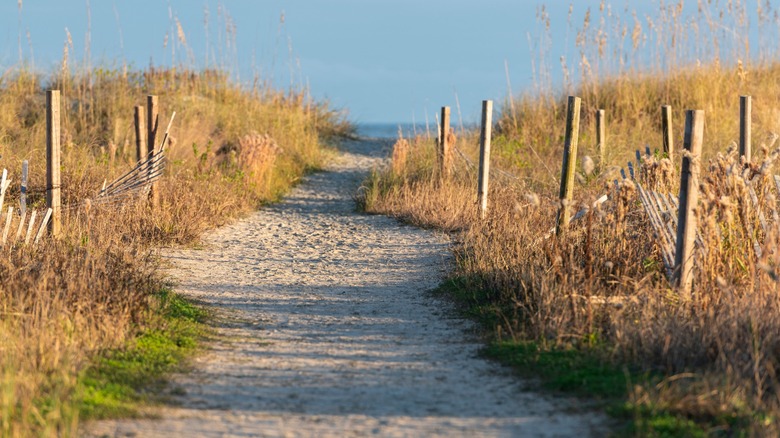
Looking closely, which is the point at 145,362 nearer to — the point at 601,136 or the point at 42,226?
the point at 42,226

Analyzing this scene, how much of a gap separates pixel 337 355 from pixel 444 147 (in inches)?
273

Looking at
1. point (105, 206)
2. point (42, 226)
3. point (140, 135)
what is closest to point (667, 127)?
point (140, 135)

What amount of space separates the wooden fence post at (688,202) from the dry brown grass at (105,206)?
330 centimetres

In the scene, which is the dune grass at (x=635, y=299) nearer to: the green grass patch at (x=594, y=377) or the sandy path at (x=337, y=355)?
the green grass patch at (x=594, y=377)

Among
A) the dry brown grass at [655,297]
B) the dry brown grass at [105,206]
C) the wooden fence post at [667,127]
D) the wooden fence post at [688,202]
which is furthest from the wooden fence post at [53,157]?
the wooden fence post at [667,127]

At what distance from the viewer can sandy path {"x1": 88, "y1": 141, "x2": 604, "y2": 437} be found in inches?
158

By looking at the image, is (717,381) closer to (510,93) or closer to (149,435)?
(149,435)

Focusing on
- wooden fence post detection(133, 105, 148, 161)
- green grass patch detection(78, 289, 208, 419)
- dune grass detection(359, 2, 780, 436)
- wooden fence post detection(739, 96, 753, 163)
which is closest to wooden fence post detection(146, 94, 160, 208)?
wooden fence post detection(133, 105, 148, 161)

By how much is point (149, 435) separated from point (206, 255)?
488 cm

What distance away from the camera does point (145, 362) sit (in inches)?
195

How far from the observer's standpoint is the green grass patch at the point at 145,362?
13.7 ft

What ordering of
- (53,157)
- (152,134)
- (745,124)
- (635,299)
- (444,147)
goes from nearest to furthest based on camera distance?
(635,299)
(53,157)
(745,124)
(152,134)
(444,147)

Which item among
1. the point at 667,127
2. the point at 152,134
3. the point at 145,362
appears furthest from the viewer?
the point at 667,127

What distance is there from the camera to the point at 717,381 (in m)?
4.16
